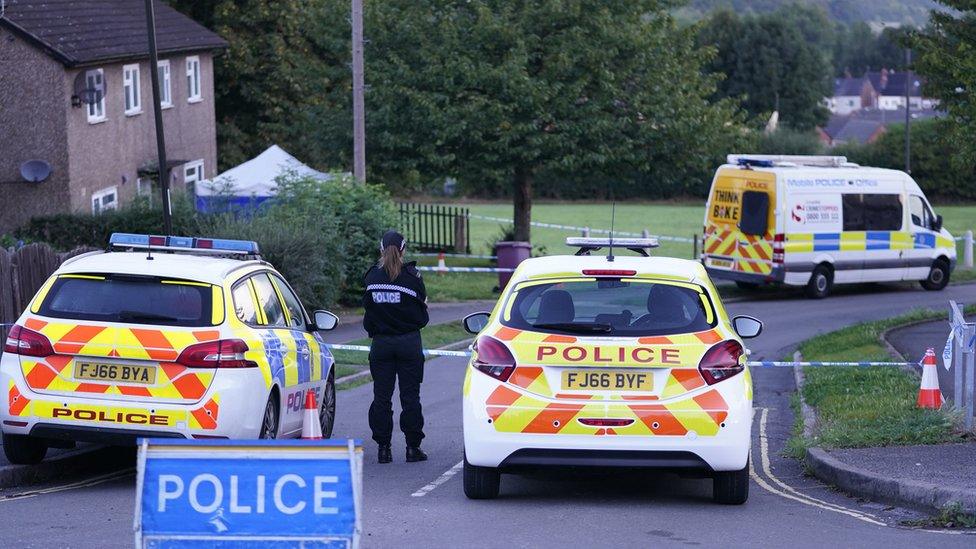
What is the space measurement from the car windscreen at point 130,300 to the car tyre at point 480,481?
199 centimetres

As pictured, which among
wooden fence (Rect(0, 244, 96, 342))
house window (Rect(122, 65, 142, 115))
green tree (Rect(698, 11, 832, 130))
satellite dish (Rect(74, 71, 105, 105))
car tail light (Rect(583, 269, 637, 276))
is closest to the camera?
car tail light (Rect(583, 269, 637, 276))

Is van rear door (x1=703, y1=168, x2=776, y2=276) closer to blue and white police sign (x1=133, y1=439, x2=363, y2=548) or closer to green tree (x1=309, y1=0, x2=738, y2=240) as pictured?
green tree (x1=309, y1=0, x2=738, y2=240)

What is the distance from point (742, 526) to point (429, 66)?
25.1 m

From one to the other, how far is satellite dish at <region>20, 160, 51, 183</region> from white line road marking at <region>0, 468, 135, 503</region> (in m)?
18.8

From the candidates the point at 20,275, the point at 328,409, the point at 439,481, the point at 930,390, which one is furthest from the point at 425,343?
the point at 439,481

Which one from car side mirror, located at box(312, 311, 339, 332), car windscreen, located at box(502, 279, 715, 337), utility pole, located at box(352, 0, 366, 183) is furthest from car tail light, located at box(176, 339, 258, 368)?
utility pole, located at box(352, 0, 366, 183)

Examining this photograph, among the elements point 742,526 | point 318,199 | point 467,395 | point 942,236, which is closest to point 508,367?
point 467,395

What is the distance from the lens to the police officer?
34.4ft

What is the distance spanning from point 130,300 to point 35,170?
19841 millimetres

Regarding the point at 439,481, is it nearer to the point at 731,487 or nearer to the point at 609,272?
the point at 609,272

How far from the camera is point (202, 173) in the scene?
37469 mm

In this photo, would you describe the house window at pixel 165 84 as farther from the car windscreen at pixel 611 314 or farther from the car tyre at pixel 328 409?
the car windscreen at pixel 611 314

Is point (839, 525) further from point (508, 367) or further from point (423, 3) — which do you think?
point (423, 3)

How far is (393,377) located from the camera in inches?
425
